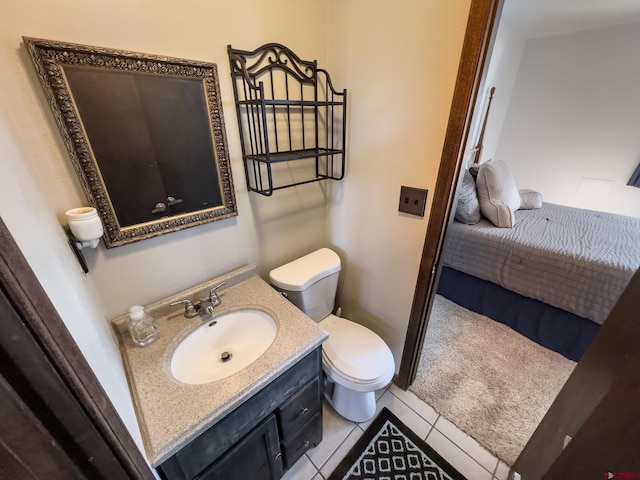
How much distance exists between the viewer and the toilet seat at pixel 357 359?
1171mm

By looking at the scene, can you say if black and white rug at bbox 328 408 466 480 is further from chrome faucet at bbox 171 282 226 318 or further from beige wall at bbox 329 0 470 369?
chrome faucet at bbox 171 282 226 318

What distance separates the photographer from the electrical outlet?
3.53 ft

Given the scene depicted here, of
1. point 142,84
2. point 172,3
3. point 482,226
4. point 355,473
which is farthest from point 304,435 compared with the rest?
point 482,226

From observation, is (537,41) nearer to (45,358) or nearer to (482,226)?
(482,226)

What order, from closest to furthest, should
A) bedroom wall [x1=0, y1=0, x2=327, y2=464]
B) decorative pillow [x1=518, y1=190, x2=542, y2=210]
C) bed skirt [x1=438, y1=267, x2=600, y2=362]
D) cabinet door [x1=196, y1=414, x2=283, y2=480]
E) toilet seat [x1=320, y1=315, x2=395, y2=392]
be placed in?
1. bedroom wall [x1=0, y1=0, x2=327, y2=464]
2. cabinet door [x1=196, y1=414, x2=283, y2=480]
3. toilet seat [x1=320, y1=315, x2=395, y2=392]
4. bed skirt [x1=438, y1=267, x2=600, y2=362]
5. decorative pillow [x1=518, y1=190, x2=542, y2=210]

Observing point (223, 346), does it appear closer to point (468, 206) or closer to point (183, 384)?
point (183, 384)

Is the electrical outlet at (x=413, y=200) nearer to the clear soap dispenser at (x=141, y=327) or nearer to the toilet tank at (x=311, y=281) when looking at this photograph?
the toilet tank at (x=311, y=281)

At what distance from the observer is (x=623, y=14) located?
2525 mm

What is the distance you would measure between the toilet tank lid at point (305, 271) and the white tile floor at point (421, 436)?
0.80 meters

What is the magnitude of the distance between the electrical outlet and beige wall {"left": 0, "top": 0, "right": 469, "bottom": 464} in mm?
35

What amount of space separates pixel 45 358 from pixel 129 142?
723 millimetres

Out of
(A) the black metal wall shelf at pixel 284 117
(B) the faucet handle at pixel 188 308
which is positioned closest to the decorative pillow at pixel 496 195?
(A) the black metal wall shelf at pixel 284 117

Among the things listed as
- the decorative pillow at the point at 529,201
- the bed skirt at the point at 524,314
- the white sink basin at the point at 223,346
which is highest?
the decorative pillow at the point at 529,201

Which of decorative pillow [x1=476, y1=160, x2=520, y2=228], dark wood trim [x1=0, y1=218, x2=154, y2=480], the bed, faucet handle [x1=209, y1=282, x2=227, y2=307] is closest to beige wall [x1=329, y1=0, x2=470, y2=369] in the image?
the bed
